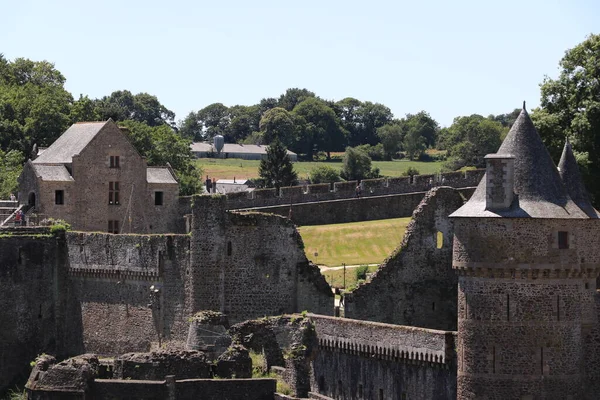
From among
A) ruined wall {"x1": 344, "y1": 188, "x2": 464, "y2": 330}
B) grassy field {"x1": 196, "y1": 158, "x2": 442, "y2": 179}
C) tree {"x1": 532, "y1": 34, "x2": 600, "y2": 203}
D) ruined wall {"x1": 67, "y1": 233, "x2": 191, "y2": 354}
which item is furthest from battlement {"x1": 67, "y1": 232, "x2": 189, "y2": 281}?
grassy field {"x1": 196, "y1": 158, "x2": 442, "y2": 179}

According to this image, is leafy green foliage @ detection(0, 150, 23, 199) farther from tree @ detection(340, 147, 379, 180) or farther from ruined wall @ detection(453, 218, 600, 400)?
tree @ detection(340, 147, 379, 180)

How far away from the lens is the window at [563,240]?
5784 centimetres

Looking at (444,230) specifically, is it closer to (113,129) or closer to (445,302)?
(445,302)

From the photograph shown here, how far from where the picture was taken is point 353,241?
293 feet

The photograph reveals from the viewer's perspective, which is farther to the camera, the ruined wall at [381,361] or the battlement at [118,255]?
the battlement at [118,255]

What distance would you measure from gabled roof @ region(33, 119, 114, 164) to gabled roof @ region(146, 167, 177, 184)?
3508 mm

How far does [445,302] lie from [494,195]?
11.4 metres

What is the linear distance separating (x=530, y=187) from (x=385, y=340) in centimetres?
819

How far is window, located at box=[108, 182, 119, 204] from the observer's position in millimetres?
86875

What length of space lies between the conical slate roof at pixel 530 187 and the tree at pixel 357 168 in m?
106

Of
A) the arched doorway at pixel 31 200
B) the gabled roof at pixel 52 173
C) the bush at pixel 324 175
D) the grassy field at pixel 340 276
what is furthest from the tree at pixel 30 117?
the bush at pixel 324 175

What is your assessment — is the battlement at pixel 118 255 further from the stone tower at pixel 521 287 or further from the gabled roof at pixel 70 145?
the stone tower at pixel 521 287

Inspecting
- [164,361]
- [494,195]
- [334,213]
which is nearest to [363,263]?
[334,213]

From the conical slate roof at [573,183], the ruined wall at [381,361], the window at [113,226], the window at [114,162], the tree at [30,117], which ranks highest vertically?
the tree at [30,117]
